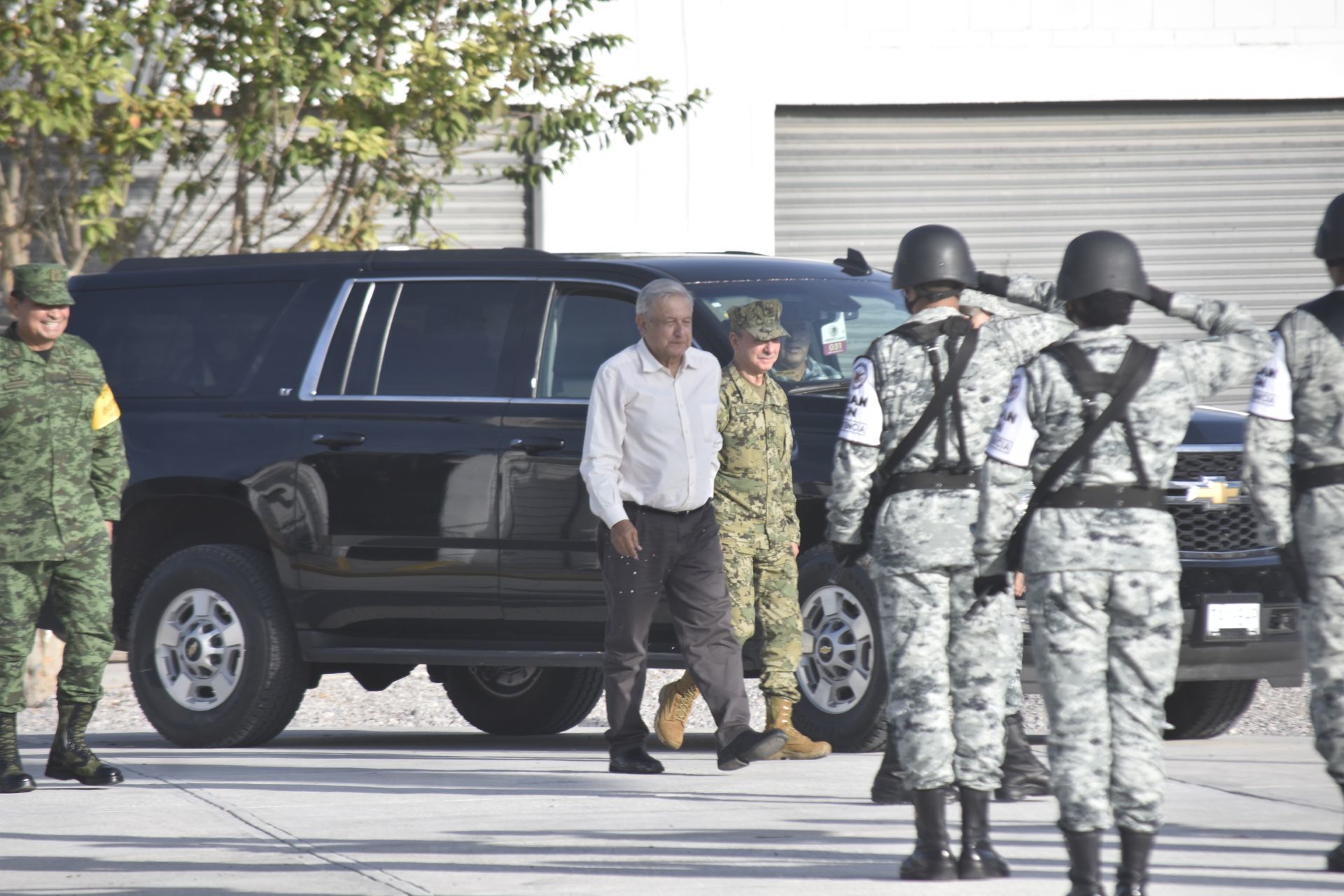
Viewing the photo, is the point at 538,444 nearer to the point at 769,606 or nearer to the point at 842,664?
the point at 769,606

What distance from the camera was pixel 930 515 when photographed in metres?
6.02

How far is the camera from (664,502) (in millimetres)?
7891

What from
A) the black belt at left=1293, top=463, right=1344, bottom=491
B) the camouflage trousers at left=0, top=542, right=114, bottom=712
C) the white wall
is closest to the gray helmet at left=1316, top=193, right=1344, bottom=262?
the black belt at left=1293, top=463, right=1344, bottom=491

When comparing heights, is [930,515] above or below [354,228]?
below

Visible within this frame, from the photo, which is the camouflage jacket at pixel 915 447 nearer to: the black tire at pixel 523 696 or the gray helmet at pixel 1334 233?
the gray helmet at pixel 1334 233

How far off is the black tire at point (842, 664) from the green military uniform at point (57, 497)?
267 centimetres

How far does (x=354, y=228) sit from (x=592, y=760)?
5.71 meters

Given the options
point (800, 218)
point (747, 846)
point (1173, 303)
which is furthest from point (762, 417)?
point (800, 218)

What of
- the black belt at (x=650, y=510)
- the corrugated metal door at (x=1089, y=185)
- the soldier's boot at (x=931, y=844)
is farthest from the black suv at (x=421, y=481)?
the corrugated metal door at (x=1089, y=185)

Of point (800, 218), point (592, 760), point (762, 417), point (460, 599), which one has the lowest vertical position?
point (592, 760)

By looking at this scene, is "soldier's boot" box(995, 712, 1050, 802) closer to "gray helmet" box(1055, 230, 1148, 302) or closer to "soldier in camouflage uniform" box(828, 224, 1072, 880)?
"soldier in camouflage uniform" box(828, 224, 1072, 880)

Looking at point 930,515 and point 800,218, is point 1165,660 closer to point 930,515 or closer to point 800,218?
point 930,515

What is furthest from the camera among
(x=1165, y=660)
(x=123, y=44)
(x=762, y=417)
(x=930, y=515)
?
(x=123, y=44)

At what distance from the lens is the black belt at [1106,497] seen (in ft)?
17.6
